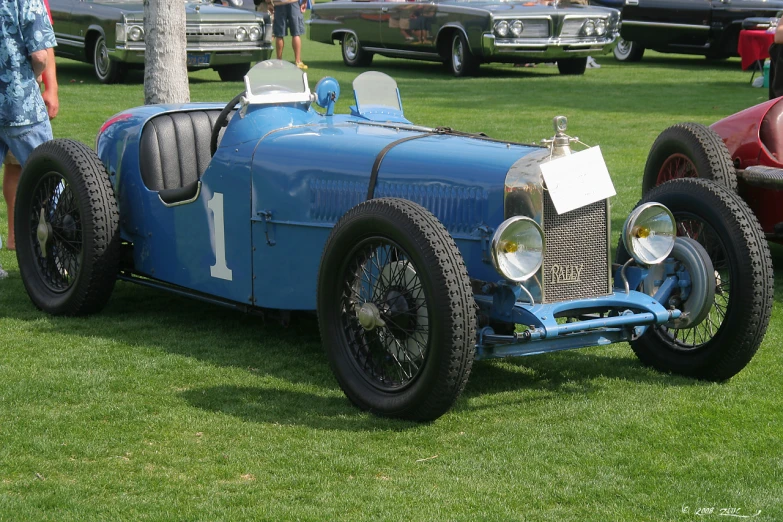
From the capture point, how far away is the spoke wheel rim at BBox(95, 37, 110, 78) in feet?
53.6

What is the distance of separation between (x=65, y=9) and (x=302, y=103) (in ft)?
39.1

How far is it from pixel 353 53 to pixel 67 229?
1400 cm

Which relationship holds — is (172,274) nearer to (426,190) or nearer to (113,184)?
(113,184)

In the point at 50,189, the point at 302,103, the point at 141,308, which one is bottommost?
the point at 141,308

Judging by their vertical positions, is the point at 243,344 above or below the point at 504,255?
below

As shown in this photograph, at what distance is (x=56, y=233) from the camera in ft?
20.5

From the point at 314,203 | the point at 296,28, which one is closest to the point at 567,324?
the point at 314,203

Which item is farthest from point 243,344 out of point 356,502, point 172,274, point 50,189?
point 356,502

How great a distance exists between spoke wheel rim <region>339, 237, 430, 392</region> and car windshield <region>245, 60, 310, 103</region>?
4.60ft

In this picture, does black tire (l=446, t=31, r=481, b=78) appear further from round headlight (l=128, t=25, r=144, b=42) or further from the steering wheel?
the steering wheel

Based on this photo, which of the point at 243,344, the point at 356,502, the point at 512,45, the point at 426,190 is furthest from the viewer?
the point at 512,45

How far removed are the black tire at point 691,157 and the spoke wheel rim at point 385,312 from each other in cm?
249

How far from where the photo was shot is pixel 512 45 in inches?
658

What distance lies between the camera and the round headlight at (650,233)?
4852 millimetres
